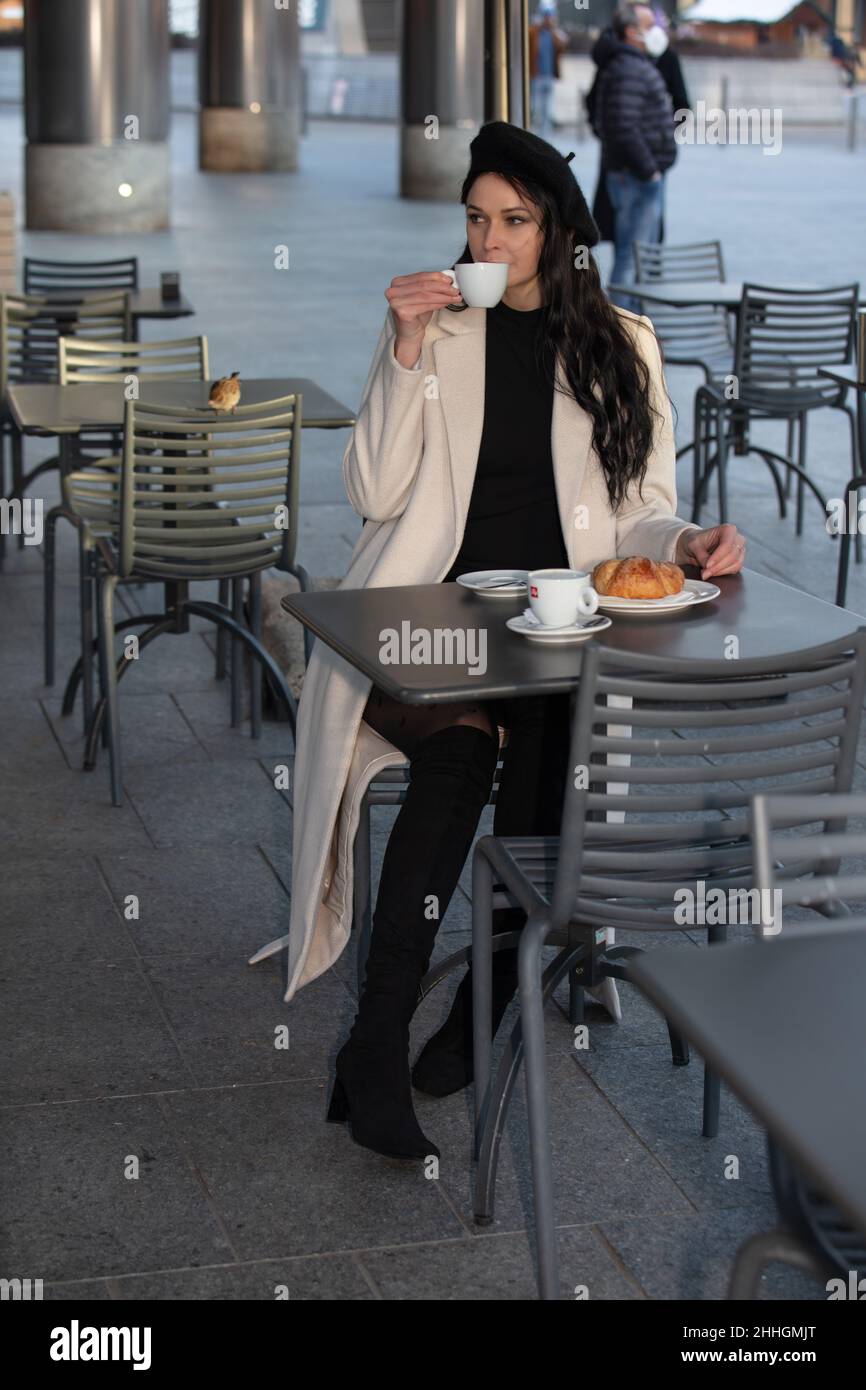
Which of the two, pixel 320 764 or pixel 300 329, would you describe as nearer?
pixel 320 764

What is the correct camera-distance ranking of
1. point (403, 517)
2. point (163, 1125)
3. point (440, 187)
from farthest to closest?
point (440, 187), point (403, 517), point (163, 1125)

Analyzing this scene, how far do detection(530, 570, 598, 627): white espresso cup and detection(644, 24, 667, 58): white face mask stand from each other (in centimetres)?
839

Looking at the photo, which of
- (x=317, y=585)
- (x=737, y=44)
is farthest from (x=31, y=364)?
(x=737, y=44)

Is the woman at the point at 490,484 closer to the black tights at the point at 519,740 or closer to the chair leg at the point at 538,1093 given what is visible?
the black tights at the point at 519,740

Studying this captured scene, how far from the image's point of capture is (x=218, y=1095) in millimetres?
3271

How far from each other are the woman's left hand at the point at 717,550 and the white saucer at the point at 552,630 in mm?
406

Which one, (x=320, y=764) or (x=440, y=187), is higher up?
(x=440, y=187)

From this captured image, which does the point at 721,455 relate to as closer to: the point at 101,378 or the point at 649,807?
the point at 101,378

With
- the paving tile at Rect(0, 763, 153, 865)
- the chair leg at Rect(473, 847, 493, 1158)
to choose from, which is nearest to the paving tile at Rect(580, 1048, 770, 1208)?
the chair leg at Rect(473, 847, 493, 1158)

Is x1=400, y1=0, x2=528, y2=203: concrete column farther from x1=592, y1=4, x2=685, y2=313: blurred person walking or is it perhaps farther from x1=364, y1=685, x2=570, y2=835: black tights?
x1=364, y1=685, x2=570, y2=835: black tights

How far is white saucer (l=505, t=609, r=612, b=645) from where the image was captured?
2814 mm

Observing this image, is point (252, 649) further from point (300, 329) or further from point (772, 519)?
point (300, 329)
